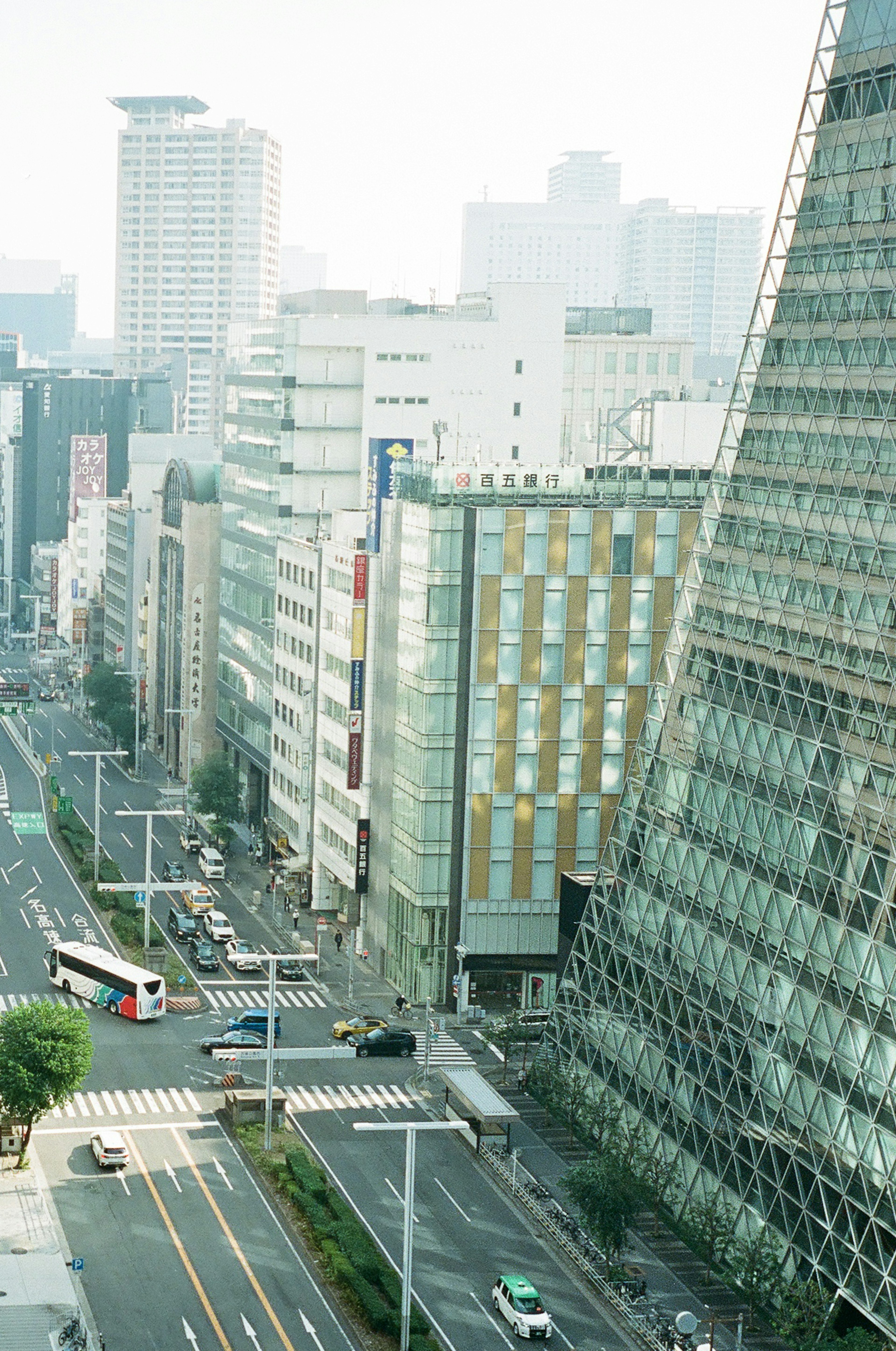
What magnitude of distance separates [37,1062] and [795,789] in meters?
33.8

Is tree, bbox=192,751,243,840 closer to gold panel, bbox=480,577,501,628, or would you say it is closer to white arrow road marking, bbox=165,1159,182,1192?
gold panel, bbox=480,577,501,628

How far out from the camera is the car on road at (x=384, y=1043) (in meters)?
105

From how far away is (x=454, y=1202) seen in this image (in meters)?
83.6

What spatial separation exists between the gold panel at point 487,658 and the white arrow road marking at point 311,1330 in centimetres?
4611

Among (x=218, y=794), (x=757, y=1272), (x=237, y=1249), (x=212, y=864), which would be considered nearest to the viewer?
(x=757, y=1272)

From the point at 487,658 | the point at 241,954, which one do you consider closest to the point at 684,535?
the point at 487,658

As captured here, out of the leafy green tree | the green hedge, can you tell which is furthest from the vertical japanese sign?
the leafy green tree

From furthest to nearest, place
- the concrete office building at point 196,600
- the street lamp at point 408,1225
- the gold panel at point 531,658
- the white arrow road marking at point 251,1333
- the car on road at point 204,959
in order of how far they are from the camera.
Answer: the concrete office building at point 196,600 → the car on road at point 204,959 → the gold panel at point 531,658 → the white arrow road marking at point 251,1333 → the street lamp at point 408,1225

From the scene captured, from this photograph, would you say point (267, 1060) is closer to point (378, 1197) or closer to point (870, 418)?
point (378, 1197)

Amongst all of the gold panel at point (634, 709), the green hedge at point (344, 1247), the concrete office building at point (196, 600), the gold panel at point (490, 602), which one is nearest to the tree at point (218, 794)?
the concrete office building at point (196, 600)

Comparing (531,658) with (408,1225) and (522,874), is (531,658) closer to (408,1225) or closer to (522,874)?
(522,874)

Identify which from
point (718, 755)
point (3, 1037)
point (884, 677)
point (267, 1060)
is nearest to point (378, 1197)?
point (267, 1060)

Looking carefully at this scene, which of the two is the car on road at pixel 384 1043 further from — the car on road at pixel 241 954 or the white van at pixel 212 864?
the white van at pixel 212 864

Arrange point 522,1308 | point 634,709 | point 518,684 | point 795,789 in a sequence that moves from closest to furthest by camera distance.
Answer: point 522,1308, point 795,789, point 518,684, point 634,709
